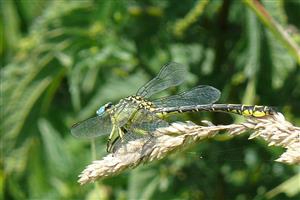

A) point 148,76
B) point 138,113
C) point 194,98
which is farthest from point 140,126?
point 148,76

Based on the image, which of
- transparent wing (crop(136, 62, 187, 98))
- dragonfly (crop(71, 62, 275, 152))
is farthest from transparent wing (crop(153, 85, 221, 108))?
transparent wing (crop(136, 62, 187, 98))

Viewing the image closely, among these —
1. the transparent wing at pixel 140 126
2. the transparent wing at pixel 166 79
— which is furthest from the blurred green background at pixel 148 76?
the transparent wing at pixel 140 126

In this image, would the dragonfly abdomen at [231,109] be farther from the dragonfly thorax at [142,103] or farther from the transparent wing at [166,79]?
the transparent wing at [166,79]

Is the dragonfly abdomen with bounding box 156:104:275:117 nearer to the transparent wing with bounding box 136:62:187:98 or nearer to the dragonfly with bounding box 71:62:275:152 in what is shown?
the dragonfly with bounding box 71:62:275:152

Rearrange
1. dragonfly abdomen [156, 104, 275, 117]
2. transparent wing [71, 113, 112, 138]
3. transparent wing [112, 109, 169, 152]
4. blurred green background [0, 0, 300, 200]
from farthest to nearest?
blurred green background [0, 0, 300, 200]
transparent wing [71, 113, 112, 138]
transparent wing [112, 109, 169, 152]
dragonfly abdomen [156, 104, 275, 117]

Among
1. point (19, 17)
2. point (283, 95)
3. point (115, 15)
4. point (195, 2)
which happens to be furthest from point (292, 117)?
point (19, 17)

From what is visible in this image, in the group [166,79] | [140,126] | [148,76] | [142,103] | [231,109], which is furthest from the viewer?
[148,76]

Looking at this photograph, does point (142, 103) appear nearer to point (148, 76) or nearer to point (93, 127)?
point (93, 127)
